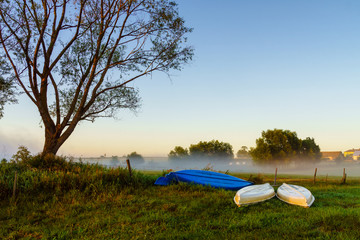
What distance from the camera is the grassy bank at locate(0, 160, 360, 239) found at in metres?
6.05

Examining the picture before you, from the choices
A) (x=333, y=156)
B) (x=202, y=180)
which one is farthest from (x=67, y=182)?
(x=333, y=156)

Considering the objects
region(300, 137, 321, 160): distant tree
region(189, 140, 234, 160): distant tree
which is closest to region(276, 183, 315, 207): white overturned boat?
region(300, 137, 321, 160): distant tree

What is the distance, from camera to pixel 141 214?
758 cm

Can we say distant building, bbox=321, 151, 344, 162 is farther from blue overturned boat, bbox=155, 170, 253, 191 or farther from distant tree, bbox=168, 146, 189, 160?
blue overturned boat, bbox=155, 170, 253, 191

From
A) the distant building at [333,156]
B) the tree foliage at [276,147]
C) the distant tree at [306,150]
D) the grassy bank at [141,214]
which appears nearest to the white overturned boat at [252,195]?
the grassy bank at [141,214]

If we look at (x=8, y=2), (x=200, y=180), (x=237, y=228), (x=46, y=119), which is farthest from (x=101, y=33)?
(x=237, y=228)

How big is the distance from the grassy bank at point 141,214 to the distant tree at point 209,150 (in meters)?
80.8

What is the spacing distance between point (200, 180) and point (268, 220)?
5722 millimetres

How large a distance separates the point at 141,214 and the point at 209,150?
279 ft

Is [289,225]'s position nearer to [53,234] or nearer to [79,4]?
[53,234]

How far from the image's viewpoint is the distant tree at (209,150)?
300ft

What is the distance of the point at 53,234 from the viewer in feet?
20.4

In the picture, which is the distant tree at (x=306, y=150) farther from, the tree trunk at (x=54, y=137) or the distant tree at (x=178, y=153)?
the tree trunk at (x=54, y=137)

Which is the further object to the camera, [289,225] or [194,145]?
[194,145]
